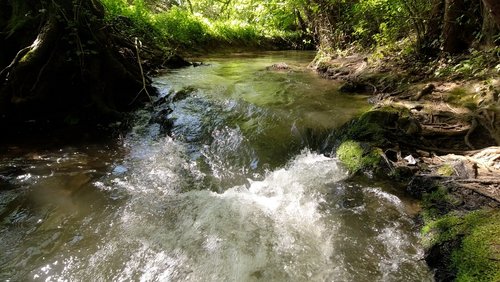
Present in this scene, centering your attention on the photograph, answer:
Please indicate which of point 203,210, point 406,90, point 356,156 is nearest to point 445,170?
point 356,156

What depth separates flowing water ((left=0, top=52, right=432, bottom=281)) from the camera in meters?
2.84

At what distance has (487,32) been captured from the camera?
6.02 m

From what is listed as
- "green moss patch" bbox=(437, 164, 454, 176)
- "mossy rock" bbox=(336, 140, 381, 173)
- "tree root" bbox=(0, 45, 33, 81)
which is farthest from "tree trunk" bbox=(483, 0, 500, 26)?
"tree root" bbox=(0, 45, 33, 81)

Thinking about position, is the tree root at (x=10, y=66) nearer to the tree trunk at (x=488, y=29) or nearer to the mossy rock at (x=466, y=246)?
the mossy rock at (x=466, y=246)

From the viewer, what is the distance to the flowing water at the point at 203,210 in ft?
9.31

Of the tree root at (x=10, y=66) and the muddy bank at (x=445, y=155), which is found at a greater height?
the tree root at (x=10, y=66)

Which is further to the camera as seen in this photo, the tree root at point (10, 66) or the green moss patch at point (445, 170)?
the tree root at point (10, 66)

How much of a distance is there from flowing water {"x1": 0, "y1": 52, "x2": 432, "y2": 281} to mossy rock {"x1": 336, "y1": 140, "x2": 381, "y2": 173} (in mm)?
183

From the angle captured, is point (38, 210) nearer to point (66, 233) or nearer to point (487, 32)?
point (66, 233)

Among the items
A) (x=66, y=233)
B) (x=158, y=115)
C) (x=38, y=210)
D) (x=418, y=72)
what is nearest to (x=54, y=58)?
(x=158, y=115)

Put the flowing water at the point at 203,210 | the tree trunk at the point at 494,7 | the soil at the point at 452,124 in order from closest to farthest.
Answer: the flowing water at the point at 203,210 → the soil at the point at 452,124 → the tree trunk at the point at 494,7

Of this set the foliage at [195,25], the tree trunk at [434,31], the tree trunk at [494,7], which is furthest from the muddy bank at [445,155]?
the foliage at [195,25]

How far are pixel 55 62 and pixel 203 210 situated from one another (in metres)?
3.73

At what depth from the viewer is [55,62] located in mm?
5465
